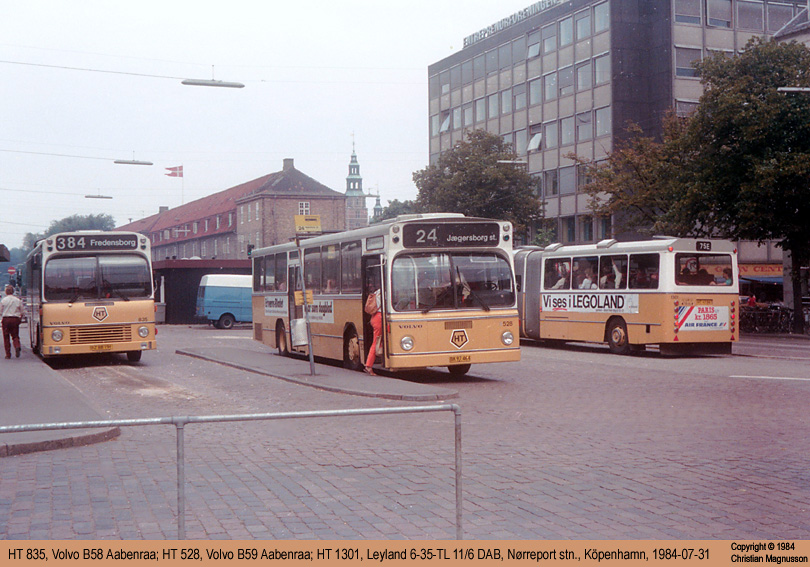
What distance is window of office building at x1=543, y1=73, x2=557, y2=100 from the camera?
62.7 meters

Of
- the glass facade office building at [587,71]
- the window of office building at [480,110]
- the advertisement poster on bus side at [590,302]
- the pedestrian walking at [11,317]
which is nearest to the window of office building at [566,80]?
the glass facade office building at [587,71]

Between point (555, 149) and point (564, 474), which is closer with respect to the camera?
point (564, 474)

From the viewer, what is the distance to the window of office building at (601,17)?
5694 centimetres

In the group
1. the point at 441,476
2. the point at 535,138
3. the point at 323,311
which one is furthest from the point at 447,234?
the point at 535,138

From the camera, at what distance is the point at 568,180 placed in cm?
6228

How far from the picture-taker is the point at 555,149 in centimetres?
6288

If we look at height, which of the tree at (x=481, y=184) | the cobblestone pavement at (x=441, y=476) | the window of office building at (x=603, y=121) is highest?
the window of office building at (x=603, y=121)

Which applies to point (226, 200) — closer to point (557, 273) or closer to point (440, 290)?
point (557, 273)

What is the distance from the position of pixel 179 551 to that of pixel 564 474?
4.45 m

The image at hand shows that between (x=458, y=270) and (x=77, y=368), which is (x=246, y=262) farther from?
(x=458, y=270)

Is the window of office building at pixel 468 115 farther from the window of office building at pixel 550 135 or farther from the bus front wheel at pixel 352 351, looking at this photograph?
the bus front wheel at pixel 352 351

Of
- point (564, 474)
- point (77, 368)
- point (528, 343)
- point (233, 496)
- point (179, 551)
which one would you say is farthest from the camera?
point (528, 343)

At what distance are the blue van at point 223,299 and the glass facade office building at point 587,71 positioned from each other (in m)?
17.7

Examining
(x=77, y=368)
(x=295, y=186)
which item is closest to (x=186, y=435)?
(x=77, y=368)
